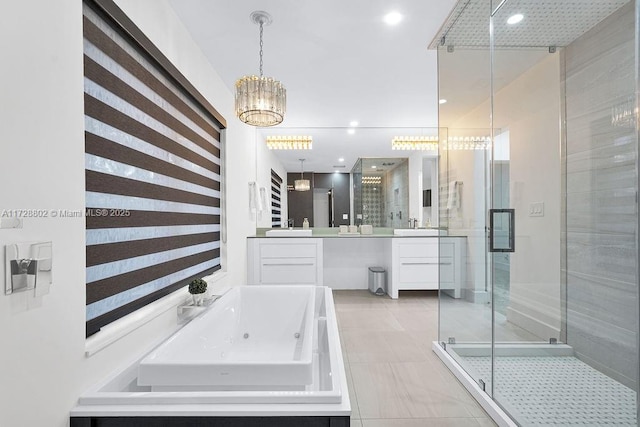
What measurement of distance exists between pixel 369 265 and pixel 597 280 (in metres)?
2.89

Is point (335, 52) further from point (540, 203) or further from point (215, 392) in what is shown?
point (215, 392)

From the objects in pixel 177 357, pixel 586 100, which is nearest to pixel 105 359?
pixel 177 357

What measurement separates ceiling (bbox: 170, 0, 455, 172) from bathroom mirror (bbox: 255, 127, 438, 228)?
315mm

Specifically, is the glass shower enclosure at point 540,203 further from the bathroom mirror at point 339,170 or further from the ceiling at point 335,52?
the bathroom mirror at point 339,170

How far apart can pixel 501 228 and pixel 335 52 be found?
181 cm

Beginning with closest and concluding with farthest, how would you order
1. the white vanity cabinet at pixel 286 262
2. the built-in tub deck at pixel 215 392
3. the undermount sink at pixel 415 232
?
the built-in tub deck at pixel 215 392
the white vanity cabinet at pixel 286 262
the undermount sink at pixel 415 232

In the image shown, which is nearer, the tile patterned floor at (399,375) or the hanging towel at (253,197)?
the tile patterned floor at (399,375)

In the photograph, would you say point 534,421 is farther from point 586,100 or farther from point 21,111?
point 21,111

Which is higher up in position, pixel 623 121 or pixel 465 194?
pixel 623 121

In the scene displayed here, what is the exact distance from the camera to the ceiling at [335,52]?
2.09m

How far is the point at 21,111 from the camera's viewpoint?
3.15 feet

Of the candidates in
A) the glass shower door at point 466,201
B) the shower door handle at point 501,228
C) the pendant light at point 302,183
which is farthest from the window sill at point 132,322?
the pendant light at point 302,183

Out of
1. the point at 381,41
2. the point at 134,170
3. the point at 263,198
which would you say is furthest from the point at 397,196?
the point at 134,170

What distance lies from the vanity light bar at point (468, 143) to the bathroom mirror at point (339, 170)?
1800 mm
